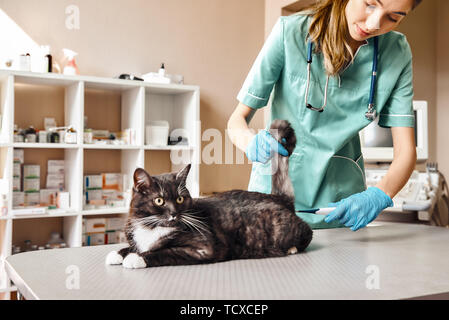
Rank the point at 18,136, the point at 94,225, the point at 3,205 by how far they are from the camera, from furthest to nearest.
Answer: the point at 94,225
the point at 18,136
the point at 3,205

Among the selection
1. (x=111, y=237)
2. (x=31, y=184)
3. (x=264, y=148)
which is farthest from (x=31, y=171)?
(x=264, y=148)

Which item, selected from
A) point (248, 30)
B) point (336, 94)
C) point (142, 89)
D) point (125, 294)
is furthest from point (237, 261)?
point (248, 30)

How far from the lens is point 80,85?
2389 mm

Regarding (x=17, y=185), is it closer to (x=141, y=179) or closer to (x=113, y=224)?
(x=113, y=224)

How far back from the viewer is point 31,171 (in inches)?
99.3

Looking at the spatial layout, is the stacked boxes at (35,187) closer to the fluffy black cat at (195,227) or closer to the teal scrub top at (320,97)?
the teal scrub top at (320,97)

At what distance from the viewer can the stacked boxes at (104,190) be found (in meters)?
2.54

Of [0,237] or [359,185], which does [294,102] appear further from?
[0,237]

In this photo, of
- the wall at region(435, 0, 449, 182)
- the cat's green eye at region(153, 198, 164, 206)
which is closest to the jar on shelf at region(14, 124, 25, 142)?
the cat's green eye at region(153, 198, 164, 206)

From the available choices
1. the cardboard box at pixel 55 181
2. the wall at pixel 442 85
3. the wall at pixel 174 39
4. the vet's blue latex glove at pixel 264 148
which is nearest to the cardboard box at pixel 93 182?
the cardboard box at pixel 55 181

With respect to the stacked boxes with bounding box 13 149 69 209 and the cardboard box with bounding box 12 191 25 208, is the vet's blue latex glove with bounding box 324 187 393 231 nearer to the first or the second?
the stacked boxes with bounding box 13 149 69 209

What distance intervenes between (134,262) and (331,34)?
0.82 meters

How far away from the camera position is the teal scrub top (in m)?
1.22

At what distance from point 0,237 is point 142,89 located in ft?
3.88
